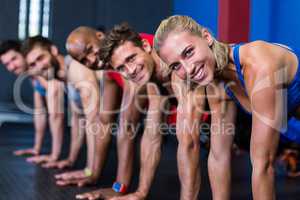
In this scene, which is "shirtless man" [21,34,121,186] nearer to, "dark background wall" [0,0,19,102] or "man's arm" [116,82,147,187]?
"man's arm" [116,82,147,187]

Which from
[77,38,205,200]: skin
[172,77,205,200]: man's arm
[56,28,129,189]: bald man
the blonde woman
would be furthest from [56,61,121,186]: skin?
Answer: the blonde woman

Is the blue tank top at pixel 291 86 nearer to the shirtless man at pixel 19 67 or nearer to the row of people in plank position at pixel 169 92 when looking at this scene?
the row of people in plank position at pixel 169 92

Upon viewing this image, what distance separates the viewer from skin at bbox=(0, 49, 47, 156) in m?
2.63

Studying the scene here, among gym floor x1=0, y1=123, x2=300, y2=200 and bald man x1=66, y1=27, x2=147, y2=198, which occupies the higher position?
bald man x1=66, y1=27, x2=147, y2=198

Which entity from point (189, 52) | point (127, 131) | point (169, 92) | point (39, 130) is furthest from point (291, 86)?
point (39, 130)

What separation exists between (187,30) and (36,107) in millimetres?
1958

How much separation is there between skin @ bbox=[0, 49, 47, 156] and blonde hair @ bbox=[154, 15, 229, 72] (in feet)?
5.27

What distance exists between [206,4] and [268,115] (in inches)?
109

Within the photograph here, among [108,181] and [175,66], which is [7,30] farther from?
[175,66]

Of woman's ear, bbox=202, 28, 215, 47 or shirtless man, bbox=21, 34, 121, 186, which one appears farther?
shirtless man, bbox=21, 34, 121, 186

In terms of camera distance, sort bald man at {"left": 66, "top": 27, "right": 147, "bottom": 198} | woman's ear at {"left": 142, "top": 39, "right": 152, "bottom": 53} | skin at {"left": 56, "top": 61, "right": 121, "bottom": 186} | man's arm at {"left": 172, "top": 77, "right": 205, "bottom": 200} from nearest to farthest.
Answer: man's arm at {"left": 172, "top": 77, "right": 205, "bottom": 200}
woman's ear at {"left": 142, "top": 39, "right": 152, "bottom": 53}
bald man at {"left": 66, "top": 27, "right": 147, "bottom": 198}
skin at {"left": 56, "top": 61, "right": 121, "bottom": 186}

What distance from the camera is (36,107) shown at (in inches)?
115

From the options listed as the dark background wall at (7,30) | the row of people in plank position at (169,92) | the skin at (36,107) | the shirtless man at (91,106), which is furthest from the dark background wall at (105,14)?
the shirtless man at (91,106)

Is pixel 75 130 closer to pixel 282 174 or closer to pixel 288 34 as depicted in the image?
pixel 282 174
